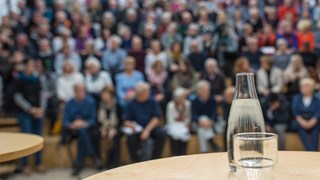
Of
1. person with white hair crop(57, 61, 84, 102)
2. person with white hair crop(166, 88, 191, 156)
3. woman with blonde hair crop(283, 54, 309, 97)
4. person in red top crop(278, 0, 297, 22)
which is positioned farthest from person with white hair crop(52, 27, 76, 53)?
person in red top crop(278, 0, 297, 22)

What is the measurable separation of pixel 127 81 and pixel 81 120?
2.97ft

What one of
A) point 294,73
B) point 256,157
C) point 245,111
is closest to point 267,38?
point 294,73

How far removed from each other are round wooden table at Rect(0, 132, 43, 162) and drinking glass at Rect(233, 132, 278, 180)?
1.14 metres

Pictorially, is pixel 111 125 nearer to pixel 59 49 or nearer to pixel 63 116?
pixel 63 116

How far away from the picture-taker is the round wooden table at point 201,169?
1.39 m

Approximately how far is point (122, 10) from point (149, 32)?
4.25 ft

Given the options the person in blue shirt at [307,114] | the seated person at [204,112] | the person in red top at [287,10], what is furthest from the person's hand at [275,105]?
the person in red top at [287,10]

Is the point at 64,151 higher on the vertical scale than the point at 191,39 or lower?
lower

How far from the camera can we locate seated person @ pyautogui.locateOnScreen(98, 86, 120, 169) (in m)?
5.81

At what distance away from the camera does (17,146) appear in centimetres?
224

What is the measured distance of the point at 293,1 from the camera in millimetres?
9031

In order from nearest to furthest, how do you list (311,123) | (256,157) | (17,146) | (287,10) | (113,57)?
(256,157), (17,146), (311,123), (113,57), (287,10)

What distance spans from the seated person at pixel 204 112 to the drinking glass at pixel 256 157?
4.49m

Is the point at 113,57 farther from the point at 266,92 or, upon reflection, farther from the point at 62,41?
the point at 266,92
